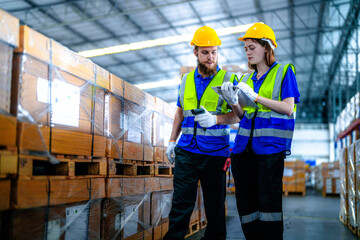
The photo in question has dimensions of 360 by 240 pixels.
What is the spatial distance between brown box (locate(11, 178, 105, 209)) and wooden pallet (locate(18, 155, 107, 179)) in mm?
41

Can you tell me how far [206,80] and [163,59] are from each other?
15858 mm

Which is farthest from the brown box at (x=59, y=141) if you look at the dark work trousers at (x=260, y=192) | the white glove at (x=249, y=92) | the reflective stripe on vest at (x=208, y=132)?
the white glove at (x=249, y=92)

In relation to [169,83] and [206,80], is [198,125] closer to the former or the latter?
[206,80]

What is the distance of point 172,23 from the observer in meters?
13.9

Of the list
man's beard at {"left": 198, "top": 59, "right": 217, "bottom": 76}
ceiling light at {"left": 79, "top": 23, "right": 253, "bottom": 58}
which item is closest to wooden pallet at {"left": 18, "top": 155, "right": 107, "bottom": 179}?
man's beard at {"left": 198, "top": 59, "right": 217, "bottom": 76}

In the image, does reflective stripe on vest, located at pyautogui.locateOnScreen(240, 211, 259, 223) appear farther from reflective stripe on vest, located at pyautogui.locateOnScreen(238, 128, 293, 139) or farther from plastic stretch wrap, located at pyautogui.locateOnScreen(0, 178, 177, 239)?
plastic stretch wrap, located at pyautogui.locateOnScreen(0, 178, 177, 239)

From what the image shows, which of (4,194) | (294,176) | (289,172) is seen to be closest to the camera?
(4,194)

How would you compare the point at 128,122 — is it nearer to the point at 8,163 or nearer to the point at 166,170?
the point at 166,170

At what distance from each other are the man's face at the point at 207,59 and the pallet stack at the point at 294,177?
37.4 feet

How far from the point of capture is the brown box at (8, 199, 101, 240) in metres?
2.14

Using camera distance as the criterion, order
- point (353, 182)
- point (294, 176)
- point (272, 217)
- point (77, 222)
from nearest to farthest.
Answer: point (272, 217) → point (77, 222) → point (353, 182) → point (294, 176)

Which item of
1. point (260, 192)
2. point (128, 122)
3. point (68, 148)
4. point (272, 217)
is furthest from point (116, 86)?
point (272, 217)

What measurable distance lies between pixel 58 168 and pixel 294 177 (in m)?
12.3

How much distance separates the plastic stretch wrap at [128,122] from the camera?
3.22m
